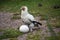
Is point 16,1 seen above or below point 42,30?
above

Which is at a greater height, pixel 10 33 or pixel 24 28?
pixel 24 28

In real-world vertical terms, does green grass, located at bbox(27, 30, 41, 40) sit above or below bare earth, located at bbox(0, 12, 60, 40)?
below

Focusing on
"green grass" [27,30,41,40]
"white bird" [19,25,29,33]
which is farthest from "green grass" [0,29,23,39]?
"green grass" [27,30,41,40]

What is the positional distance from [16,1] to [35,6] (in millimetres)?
1803

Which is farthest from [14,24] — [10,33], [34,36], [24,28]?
[34,36]

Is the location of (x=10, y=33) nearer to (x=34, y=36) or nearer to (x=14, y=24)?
(x=34, y=36)

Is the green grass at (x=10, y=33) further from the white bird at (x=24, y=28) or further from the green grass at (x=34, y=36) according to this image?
the green grass at (x=34, y=36)

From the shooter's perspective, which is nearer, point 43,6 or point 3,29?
point 3,29

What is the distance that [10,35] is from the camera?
473cm

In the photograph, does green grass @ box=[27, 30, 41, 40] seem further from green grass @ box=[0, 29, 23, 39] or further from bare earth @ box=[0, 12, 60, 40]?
green grass @ box=[0, 29, 23, 39]

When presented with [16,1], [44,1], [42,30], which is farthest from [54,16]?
[16,1]

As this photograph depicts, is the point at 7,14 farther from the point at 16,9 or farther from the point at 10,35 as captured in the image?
the point at 10,35

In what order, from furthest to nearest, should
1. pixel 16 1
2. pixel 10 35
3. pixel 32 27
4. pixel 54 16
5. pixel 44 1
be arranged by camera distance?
pixel 16 1
pixel 44 1
pixel 54 16
pixel 32 27
pixel 10 35

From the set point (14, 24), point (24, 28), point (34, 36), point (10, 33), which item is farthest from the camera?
point (14, 24)
